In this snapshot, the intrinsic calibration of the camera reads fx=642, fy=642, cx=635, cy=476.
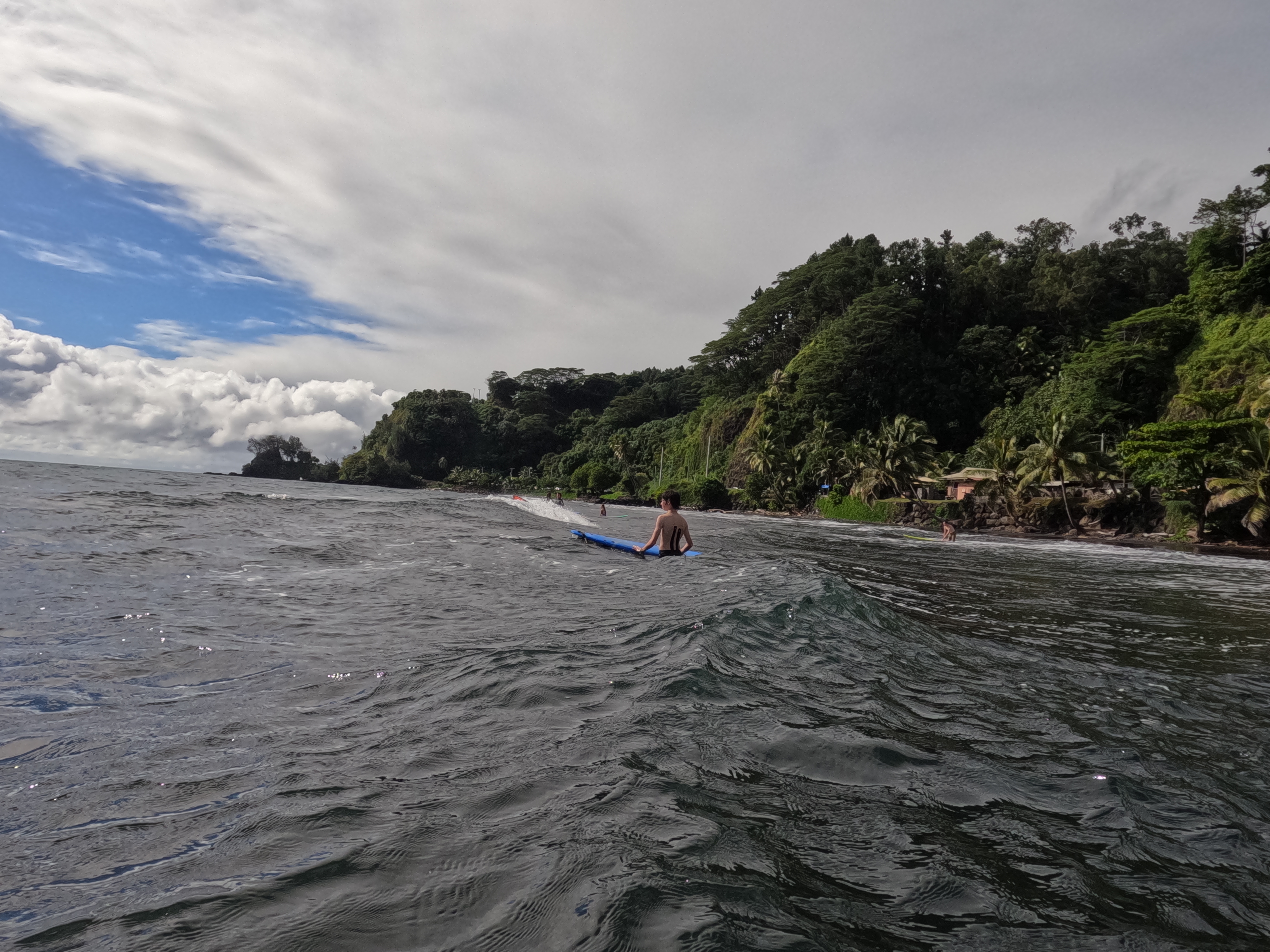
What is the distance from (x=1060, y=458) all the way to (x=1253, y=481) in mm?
8963

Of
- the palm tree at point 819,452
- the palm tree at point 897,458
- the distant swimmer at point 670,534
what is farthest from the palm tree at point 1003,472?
the distant swimmer at point 670,534

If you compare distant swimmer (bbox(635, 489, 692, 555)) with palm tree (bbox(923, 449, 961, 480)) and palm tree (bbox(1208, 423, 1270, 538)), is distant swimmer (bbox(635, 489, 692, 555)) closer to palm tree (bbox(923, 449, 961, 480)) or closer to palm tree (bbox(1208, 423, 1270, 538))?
palm tree (bbox(1208, 423, 1270, 538))

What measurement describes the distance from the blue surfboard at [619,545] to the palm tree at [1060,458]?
27311mm

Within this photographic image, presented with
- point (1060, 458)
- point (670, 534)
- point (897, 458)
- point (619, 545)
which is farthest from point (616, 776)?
point (897, 458)

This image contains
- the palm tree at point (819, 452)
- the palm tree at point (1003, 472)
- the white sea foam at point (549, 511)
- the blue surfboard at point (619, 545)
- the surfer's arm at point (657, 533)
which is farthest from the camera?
the palm tree at point (819, 452)

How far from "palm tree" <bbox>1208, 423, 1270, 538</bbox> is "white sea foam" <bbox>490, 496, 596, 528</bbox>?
27.3 m

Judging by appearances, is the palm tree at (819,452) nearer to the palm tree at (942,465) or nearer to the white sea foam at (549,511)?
the palm tree at (942,465)

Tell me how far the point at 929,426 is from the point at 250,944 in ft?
223

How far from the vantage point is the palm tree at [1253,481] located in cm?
2592

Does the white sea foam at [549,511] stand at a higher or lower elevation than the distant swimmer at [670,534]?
lower

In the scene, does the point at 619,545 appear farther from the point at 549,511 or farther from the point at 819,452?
the point at 819,452

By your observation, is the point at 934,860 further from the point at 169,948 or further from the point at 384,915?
the point at 169,948

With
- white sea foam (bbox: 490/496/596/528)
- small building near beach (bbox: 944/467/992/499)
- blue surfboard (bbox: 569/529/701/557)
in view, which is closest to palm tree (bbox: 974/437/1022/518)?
small building near beach (bbox: 944/467/992/499)

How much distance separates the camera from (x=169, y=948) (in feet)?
7.37
